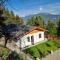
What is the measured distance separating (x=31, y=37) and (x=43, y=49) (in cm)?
63

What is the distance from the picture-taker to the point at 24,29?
8.27m

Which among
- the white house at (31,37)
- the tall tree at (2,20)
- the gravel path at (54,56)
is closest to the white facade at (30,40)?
the white house at (31,37)

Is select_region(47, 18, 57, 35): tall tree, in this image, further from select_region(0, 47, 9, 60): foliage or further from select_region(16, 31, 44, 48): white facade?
select_region(0, 47, 9, 60): foliage

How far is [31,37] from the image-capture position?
8.41 metres

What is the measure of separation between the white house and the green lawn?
0.21 m

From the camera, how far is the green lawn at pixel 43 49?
825 cm

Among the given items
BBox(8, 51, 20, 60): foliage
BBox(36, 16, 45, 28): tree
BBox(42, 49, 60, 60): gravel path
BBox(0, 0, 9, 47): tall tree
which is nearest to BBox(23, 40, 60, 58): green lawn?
BBox(42, 49, 60, 60): gravel path

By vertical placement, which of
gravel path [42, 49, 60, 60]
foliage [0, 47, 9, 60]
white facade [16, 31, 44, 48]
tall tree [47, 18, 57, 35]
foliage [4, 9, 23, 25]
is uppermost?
foliage [4, 9, 23, 25]

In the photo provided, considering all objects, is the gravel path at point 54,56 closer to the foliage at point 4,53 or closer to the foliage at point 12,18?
the foliage at point 4,53

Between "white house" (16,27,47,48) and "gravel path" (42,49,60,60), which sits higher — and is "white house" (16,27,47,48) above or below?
above

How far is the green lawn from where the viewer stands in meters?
8.25

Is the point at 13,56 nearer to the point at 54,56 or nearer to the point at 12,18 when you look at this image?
the point at 12,18

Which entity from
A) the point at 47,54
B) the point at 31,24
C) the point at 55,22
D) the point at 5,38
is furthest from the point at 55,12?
the point at 5,38

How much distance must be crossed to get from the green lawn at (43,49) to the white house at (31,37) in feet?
0.70
